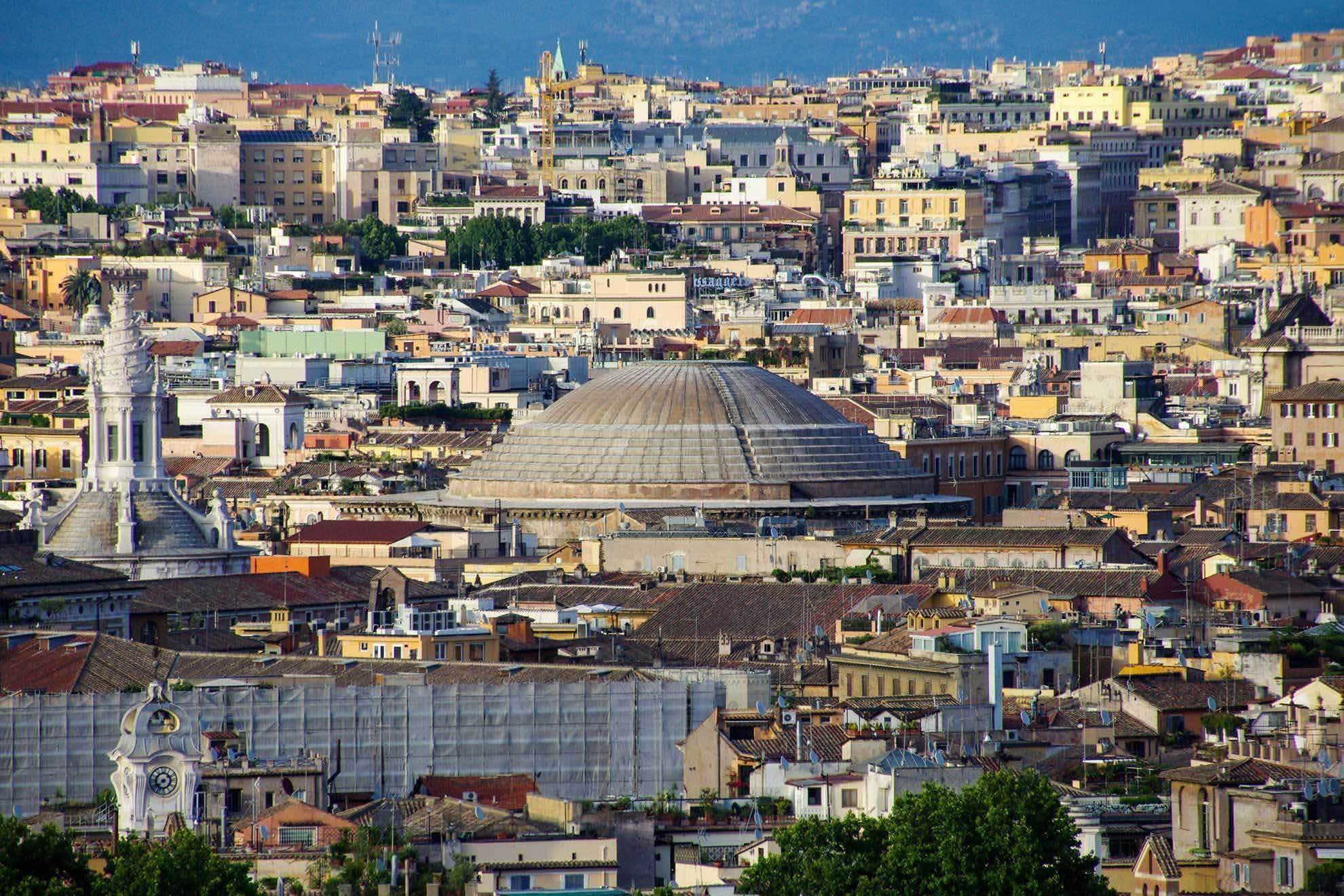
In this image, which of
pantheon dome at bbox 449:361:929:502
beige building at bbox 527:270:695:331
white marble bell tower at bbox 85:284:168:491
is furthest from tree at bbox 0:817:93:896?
beige building at bbox 527:270:695:331

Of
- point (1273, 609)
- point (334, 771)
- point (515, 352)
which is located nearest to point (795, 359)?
point (515, 352)

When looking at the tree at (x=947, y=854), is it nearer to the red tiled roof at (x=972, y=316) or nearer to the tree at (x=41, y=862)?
the tree at (x=41, y=862)

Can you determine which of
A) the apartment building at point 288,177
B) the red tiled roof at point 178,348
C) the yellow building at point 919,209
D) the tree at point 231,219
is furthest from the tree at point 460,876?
the apartment building at point 288,177

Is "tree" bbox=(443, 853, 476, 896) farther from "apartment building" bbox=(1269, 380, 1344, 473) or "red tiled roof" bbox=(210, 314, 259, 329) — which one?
"red tiled roof" bbox=(210, 314, 259, 329)

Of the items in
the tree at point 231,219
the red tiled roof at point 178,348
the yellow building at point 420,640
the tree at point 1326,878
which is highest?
the tree at point 231,219

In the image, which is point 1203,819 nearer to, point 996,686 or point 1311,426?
point 996,686
